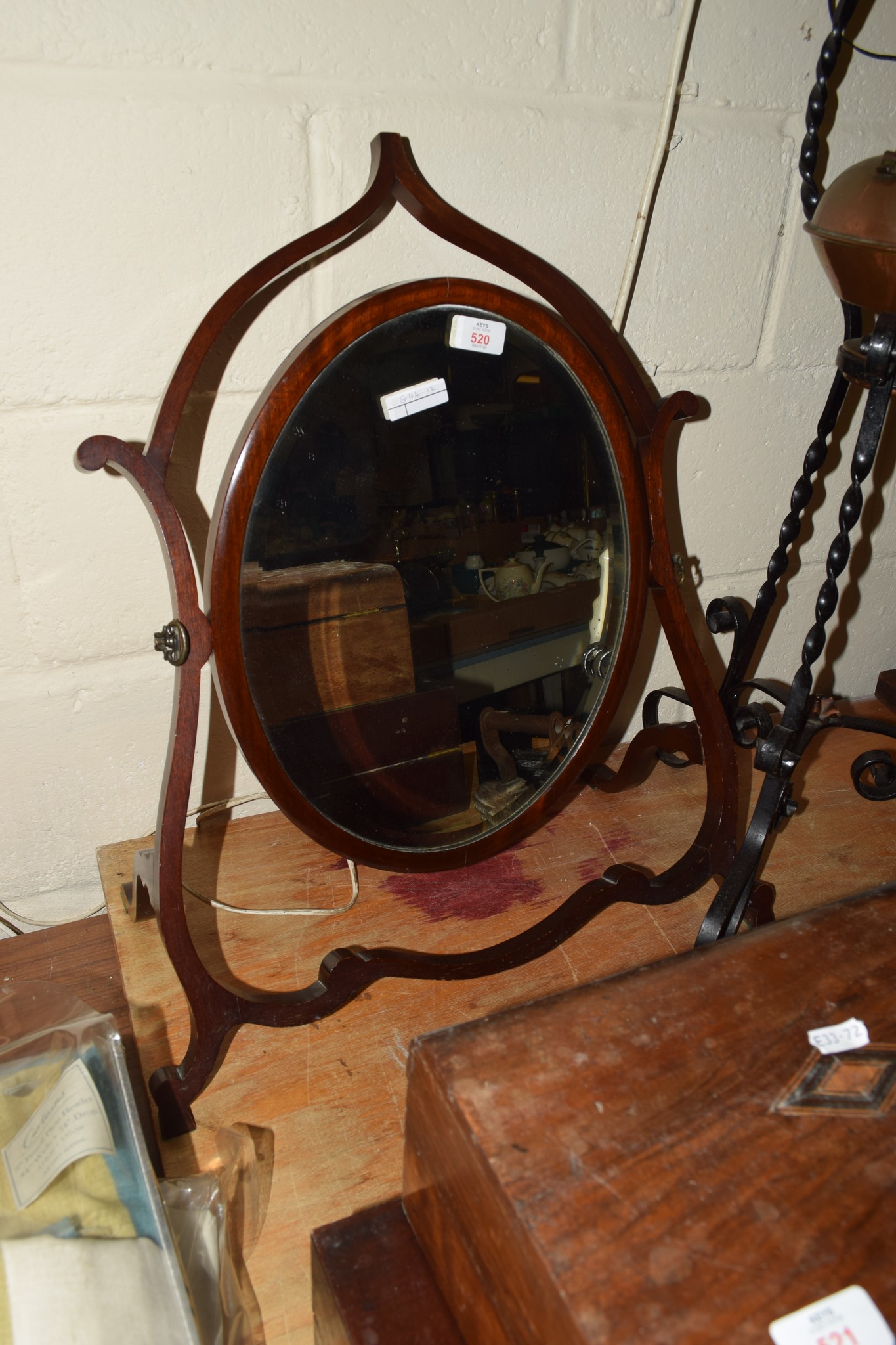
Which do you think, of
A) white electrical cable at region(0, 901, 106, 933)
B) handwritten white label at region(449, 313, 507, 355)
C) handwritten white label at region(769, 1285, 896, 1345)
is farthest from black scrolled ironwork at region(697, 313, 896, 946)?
white electrical cable at region(0, 901, 106, 933)

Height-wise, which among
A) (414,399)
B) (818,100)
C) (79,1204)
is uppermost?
(818,100)

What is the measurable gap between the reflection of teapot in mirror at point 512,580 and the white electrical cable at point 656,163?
0.98ft

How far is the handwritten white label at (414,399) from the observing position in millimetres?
744

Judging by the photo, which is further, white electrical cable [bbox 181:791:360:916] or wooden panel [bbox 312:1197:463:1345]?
white electrical cable [bbox 181:791:360:916]

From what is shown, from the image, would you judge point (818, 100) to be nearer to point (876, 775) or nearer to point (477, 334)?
point (477, 334)

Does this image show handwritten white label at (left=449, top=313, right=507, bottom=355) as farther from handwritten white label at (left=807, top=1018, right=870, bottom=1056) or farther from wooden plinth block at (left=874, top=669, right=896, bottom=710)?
wooden plinth block at (left=874, top=669, right=896, bottom=710)

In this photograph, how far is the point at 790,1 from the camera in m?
0.94

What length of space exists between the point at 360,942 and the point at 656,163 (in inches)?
30.7

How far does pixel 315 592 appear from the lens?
77cm

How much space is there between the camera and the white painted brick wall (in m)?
0.75

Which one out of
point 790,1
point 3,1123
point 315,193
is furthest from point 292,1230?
point 790,1

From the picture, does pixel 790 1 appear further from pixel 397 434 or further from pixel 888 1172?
pixel 888 1172

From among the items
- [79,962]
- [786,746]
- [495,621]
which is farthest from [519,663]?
[79,962]

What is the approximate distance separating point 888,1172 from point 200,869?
679mm
